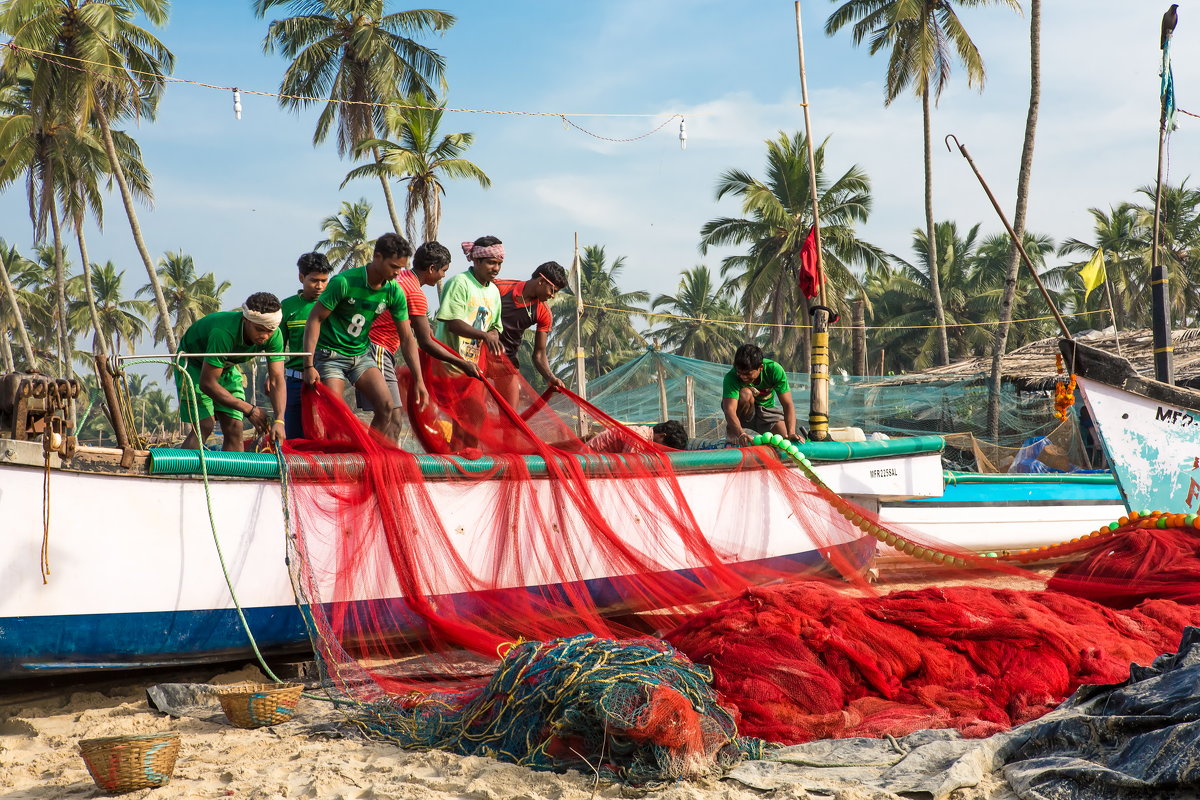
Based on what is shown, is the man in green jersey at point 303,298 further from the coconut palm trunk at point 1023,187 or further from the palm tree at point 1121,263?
the palm tree at point 1121,263

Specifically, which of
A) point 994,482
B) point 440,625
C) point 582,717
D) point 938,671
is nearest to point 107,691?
point 440,625

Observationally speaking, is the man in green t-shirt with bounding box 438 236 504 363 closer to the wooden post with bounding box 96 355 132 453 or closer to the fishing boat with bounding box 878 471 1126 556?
the wooden post with bounding box 96 355 132 453

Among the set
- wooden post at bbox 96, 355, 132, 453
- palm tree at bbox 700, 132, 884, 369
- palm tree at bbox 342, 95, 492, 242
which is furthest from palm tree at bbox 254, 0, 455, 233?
wooden post at bbox 96, 355, 132, 453

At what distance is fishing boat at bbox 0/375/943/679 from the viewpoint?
12.9 feet

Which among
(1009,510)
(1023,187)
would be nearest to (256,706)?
(1009,510)

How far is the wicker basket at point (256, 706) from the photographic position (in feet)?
12.3

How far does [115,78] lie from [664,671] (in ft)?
70.7

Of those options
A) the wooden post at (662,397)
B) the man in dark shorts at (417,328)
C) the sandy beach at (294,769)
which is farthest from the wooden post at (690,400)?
the sandy beach at (294,769)

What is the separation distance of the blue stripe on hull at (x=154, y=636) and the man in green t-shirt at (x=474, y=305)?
1800mm

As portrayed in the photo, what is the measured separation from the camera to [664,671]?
3.30 meters

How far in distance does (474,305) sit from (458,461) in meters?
1.56

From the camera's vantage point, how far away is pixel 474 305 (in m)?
6.32

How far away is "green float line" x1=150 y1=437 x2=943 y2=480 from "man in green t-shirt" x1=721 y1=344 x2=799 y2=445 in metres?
0.41

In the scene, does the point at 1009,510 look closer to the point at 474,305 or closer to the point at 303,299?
the point at 474,305
